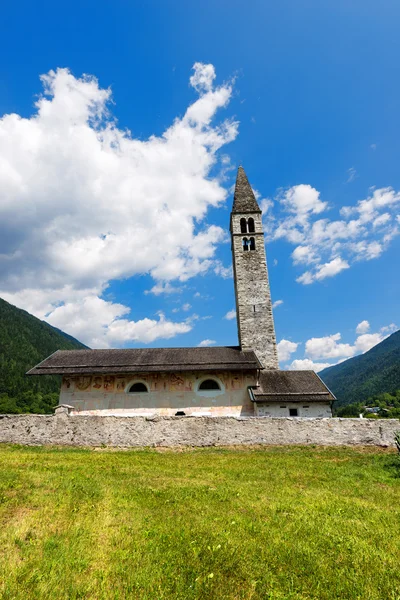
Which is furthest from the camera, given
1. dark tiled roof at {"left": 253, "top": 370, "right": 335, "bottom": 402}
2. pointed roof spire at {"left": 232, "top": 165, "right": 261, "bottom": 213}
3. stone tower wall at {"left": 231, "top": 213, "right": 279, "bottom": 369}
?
pointed roof spire at {"left": 232, "top": 165, "right": 261, "bottom": 213}

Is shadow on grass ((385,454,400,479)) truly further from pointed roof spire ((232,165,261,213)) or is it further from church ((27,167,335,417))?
pointed roof spire ((232,165,261,213))

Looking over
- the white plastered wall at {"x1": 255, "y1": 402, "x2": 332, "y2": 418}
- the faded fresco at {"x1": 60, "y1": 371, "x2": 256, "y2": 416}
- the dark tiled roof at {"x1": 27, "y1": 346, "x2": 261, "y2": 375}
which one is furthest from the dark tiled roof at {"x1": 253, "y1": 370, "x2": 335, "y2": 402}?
the dark tiled roof at {"x1": 27, "y1": 346, "x2": 261, "y2": 375}

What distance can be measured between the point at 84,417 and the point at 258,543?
12.0 metres

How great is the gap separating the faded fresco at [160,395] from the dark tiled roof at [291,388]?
49.1 inches

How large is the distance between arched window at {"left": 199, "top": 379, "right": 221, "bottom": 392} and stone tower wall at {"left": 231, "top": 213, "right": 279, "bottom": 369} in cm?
465

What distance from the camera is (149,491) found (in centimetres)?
763

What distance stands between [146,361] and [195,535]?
604 inches

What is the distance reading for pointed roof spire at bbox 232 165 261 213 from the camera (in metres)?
27.8

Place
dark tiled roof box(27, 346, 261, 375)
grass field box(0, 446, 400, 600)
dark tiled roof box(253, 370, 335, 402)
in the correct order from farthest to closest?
dark tiled roof box(27, 346, 261, 375), dark tiled roof box(253, 370, 335, 402), grass field box(0, 446, 400, 600)

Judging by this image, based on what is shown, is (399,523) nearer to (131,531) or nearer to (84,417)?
(131,531)

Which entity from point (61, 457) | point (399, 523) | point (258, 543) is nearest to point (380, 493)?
point (399, 523)

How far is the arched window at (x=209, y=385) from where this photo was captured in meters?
19.5

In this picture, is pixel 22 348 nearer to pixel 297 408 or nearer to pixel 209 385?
pixel 209 385

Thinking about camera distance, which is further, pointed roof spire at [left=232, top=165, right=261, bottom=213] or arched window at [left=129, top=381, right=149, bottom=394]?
pointed roof spire at [left=232, top=165, right=261, bottom=213]
